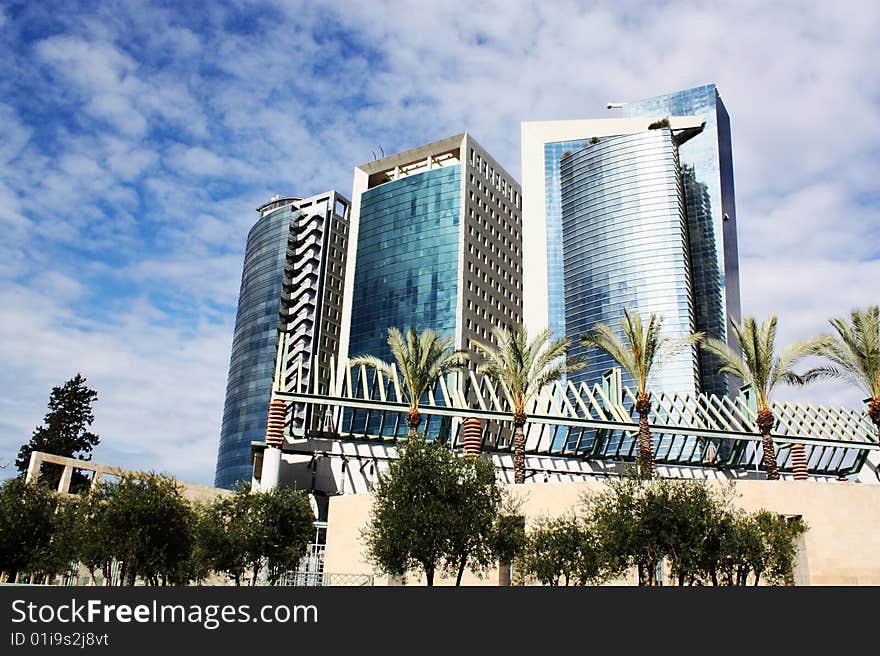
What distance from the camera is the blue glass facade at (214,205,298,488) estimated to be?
4993 inches

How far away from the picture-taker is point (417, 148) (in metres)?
124

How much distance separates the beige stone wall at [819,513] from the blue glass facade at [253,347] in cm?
9686

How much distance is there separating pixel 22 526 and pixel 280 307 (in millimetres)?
96454

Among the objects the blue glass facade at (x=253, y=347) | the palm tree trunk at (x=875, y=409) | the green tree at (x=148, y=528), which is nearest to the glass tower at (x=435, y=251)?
the blue glass facade at (x=253, y=347)

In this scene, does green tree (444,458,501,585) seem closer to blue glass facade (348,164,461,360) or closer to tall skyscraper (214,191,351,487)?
blue glass facade (348,164,461,360)

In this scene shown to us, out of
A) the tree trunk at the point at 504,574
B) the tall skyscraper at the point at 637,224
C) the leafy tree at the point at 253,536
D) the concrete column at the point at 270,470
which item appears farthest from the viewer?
the tall skyscraper at the point at 637,224

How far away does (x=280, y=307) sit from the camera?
133 meters

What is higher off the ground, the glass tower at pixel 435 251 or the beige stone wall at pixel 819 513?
the glass tower at pixel 435 251

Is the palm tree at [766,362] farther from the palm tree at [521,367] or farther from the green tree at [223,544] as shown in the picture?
the green tree at [223,544]

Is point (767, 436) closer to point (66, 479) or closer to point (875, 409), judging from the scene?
point (875, 409)

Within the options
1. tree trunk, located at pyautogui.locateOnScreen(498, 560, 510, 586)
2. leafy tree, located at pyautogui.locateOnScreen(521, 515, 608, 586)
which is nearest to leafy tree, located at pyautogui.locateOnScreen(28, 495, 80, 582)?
tree trunk, located at pyautogui.locateOnScreen(498, 560, 510, 586)

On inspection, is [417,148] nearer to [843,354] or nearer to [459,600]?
[843,354]

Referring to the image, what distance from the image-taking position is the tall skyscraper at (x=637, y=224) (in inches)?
4284

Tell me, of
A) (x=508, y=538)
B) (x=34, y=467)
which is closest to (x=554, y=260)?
(x=34, y=467)
